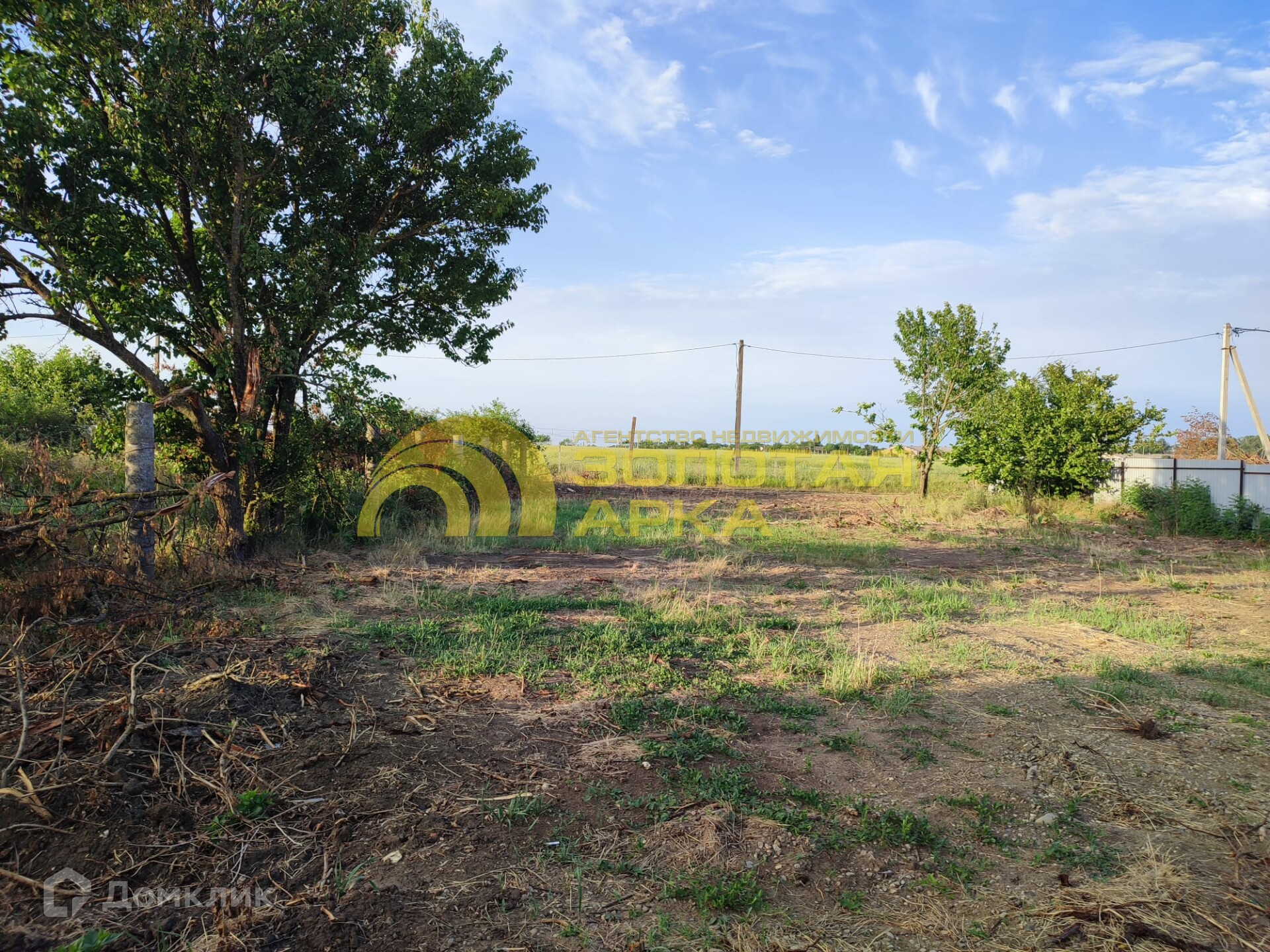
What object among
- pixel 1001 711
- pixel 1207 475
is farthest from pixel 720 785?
pixel 1207 475

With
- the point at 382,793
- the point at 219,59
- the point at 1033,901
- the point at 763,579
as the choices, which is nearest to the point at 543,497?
the point at 763,579

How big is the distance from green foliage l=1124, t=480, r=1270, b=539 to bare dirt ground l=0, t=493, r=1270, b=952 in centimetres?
928

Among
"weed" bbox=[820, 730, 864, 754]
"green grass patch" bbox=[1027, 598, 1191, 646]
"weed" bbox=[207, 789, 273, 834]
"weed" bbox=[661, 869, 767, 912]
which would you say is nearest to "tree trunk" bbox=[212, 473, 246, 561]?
"weed" bbox=[207, 789, 273, 834]

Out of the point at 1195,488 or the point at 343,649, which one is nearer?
the point at 343,649

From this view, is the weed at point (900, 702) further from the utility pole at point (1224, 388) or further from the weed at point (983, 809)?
the utility pole at point (1224, 388)

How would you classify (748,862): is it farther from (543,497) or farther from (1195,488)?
(1195,488)

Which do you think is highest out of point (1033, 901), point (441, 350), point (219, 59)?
point (219, 59)

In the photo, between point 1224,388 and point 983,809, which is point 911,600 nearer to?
point 983,809

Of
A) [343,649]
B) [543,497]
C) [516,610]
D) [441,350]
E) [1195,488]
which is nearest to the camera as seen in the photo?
[343,649]

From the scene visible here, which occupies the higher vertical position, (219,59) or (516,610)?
(219,59)

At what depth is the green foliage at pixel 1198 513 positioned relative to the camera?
14.0m

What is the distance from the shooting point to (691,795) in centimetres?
357

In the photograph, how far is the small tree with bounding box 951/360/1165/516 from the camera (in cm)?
1603

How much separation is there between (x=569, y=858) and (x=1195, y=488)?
1740 cm
